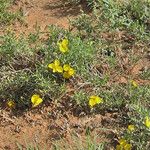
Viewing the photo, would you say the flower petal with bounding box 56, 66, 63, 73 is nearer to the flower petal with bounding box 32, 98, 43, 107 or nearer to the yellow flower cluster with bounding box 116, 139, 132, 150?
the flower petal with bounding box 32, 98, 43, 107

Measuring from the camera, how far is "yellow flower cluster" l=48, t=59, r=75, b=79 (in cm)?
396

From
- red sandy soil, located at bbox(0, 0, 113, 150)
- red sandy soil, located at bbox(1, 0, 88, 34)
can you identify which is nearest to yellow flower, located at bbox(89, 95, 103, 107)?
red sandy soil, located at bbox(0, 0, 113, 150)

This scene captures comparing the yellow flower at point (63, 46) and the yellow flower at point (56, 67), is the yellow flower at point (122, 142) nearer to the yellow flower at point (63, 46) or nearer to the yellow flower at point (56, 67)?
the yellow flower at point (56, 67)

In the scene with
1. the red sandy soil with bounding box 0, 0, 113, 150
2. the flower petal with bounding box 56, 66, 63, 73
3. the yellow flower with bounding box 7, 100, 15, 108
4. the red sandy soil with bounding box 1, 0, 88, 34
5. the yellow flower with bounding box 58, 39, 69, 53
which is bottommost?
the red sandy soil with bounding box 0, 0, 113, 150

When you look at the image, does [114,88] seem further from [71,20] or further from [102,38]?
[71,20]

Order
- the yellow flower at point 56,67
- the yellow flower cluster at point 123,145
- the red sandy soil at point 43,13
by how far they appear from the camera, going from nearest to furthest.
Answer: the yellow flower cluster at point 123,145 < the yellow flower at point 56,67 < the red sandy soil at point 43,13

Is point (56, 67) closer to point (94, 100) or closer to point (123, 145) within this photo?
point (94, 100)

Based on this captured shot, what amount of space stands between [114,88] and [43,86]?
61 centimetres

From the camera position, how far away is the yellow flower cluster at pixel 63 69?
3961mm

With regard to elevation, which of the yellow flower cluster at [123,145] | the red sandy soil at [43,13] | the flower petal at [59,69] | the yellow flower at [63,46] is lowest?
the yellow flower cluster at [123,145]

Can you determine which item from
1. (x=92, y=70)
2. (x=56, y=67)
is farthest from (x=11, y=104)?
(x=92, y=70)

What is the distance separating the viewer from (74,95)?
3938 mm

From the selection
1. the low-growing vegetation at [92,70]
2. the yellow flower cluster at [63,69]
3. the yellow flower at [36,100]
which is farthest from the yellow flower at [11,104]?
the yellow flower cluster at [63,69]

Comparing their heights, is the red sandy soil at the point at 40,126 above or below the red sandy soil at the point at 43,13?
below
